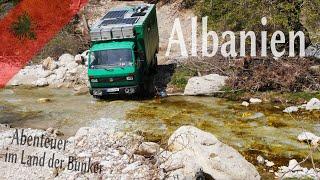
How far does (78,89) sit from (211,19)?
6.47 meters

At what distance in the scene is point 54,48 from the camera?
2348 centimetres

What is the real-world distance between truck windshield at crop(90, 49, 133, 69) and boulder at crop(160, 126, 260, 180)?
20.3 ft

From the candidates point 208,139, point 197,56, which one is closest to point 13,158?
point 208,139

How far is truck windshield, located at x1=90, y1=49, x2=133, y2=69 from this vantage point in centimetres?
1695

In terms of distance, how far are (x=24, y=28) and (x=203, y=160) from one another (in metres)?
17.4

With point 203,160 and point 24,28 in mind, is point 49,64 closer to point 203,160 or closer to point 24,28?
point 24,28

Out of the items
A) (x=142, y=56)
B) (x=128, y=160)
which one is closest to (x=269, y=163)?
(x=128, y=160)

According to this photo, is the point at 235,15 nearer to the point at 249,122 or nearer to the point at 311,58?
the point at 311,58

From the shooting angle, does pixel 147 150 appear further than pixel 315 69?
No

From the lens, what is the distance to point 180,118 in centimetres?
1543

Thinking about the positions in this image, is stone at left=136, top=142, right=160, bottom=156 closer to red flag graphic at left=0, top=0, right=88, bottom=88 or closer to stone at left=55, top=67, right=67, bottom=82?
stone at left=55, top=67, right=67, bottom=82

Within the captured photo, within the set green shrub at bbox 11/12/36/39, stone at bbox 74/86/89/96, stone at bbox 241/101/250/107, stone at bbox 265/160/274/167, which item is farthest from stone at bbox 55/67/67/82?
stone at bbox 265/160/274/167

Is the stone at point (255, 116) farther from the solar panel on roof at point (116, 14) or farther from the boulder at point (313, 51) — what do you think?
the solar panel on roof at point (116, 14)

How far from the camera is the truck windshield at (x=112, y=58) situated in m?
17.0
